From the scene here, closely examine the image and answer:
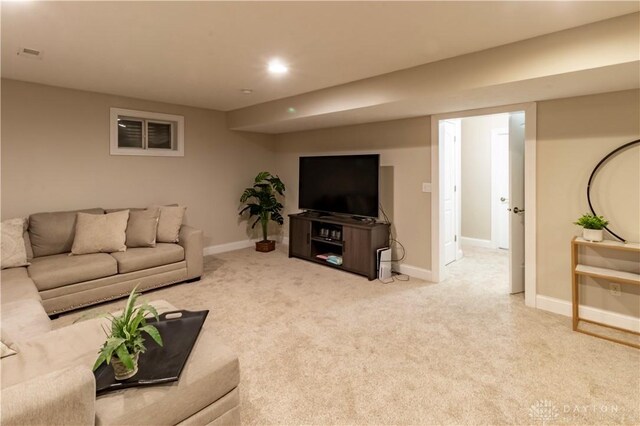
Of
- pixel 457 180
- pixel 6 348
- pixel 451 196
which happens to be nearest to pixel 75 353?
pixel 6 348

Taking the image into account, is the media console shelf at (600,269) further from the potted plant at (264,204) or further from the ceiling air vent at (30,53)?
the ceiling air vent at (30,53)

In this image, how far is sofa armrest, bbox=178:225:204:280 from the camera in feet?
13.2

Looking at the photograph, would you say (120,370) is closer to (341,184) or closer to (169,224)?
(169,224)

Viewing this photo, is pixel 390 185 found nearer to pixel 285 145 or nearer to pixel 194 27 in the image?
pixel 285 145

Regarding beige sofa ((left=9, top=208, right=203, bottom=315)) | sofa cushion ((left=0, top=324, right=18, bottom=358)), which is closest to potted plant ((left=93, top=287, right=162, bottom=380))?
sofa cushion ((left=0, top=324, right=18, bottom=358))

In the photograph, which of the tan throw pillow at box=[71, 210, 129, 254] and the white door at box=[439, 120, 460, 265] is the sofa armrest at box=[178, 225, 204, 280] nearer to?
the tan throw pillow at box=[71, 210, 129, 254]

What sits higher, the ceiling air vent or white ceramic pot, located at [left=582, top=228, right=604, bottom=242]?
the ceiling air vent

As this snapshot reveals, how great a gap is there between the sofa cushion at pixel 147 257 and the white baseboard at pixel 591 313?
3870 millimetres

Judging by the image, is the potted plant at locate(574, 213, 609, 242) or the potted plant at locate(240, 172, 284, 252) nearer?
the potted plant at locate(574, 213, 609, 242)

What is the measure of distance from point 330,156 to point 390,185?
3.13ft

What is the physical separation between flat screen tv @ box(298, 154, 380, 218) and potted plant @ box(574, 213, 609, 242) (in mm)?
2079

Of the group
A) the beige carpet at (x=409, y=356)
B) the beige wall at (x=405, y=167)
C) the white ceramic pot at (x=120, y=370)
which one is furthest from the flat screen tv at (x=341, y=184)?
the white ceramic pot at (x=120, y=370)

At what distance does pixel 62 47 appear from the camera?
8.84ft

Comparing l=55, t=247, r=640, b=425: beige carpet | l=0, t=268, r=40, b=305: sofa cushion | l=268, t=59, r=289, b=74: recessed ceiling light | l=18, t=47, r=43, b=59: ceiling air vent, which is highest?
l=268, t=59, r=289, b=74: recessed ceiling light
